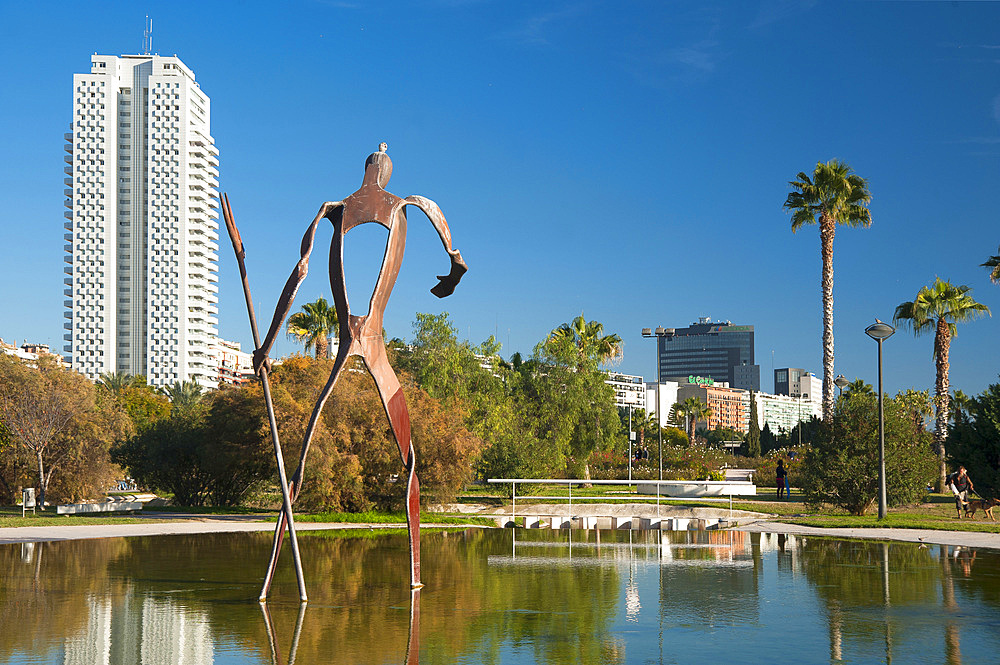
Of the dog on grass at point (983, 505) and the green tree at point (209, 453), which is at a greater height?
the green tree at point (209, 453)

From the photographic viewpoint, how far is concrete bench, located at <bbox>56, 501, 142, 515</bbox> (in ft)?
92.1

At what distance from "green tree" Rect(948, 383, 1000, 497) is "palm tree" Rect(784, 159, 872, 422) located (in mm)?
9505

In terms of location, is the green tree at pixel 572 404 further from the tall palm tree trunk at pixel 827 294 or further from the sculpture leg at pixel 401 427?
the sculpture leg at pixel 401 427

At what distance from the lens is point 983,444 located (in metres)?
28.5

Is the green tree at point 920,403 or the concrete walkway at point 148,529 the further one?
the green tree at point 920,403

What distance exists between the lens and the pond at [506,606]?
841cm

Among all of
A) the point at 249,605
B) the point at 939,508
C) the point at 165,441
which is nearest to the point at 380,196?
the point at 249,605

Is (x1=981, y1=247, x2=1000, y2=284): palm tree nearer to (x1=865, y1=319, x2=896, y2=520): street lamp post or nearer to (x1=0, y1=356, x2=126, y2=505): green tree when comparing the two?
(x1=865, y1=319, x2=896, y2=520): street lamp post

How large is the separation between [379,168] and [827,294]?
30708mm

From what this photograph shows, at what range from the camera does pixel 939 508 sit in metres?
30.2

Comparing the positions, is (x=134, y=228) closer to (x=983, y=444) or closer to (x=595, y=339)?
(x=595, y=339)

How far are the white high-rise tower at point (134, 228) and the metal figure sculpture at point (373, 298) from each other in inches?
5515

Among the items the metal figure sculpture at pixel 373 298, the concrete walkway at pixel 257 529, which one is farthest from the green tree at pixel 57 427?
the metal figure sculpture at pixel 373 298

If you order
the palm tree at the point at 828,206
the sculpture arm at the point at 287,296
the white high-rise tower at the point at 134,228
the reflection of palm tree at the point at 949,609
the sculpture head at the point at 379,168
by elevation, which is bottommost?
the reflection of palm tree at the point at 949,609
